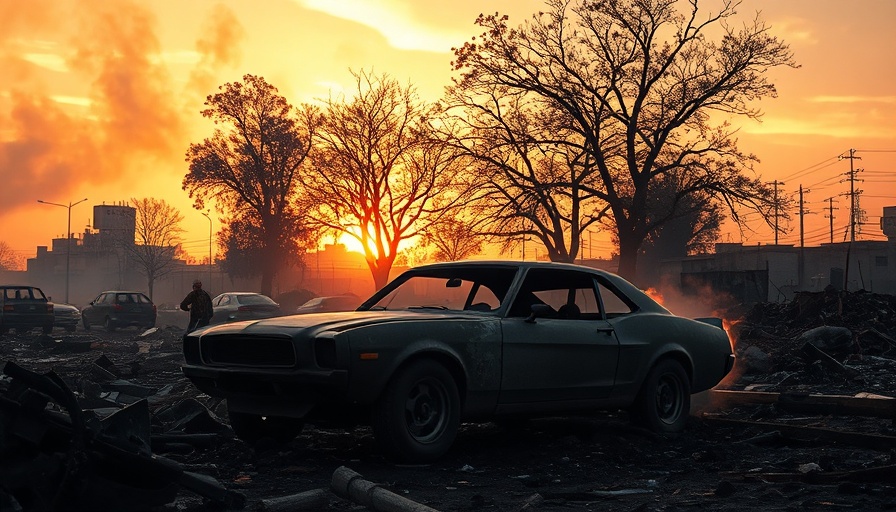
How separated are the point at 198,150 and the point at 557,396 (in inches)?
2022

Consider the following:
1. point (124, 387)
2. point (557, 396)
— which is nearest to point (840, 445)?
point (557, 396)

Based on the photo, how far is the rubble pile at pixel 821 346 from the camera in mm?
14828

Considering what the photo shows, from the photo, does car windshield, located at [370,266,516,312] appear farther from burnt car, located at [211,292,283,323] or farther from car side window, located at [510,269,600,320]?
burnt car, located at [211,292,283,323]

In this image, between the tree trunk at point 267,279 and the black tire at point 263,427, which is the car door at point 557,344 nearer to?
the black tire at point 263,427

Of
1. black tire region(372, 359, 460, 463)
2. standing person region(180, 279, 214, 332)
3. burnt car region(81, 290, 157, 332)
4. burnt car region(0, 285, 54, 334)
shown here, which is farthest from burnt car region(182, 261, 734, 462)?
burnt car region(81, 290, 157, 332)

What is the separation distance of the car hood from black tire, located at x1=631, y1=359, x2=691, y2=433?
207cm

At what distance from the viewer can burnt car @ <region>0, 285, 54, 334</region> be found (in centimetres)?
3041

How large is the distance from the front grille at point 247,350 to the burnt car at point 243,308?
22.7 m

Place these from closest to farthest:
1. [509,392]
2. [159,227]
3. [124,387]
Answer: [509,392]
[124,387]
[159,227]

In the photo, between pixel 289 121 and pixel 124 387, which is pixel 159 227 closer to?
pixel 289 121

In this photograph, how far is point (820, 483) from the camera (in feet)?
21.1

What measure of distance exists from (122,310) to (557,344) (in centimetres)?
3122

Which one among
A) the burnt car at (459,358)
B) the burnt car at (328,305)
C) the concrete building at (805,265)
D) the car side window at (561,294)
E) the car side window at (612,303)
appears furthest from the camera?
the concrete building at (805,265)

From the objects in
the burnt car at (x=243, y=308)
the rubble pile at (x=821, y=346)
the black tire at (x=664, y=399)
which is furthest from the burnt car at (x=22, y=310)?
the black tire at (x=664, y=399)
